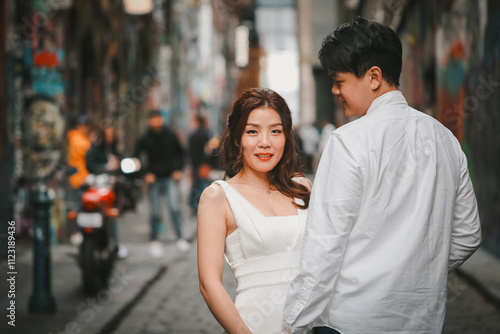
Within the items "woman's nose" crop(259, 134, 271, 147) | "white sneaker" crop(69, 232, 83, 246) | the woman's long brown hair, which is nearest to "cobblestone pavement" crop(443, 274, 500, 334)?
the woman's long brown hair

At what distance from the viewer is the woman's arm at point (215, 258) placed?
2895 mm

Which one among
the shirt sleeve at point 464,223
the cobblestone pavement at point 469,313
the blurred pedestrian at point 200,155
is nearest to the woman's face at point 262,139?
the shirt sleeve at point 464,223

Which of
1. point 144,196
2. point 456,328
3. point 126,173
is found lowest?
point 144,196

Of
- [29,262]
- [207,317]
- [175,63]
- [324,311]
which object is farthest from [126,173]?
[175,63]

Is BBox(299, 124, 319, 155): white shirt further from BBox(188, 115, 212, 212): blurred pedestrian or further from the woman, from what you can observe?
the woman

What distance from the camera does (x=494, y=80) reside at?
10.1 m

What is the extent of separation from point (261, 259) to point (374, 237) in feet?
2.31

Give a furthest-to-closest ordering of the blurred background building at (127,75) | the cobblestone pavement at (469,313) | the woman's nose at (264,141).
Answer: the blurred background building at (127,75) → the cobblestone pavement at (469,313) → the woman's nose at (264,141)

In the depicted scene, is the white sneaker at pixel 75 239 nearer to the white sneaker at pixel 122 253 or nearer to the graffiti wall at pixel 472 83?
the white sneaker at pixel 122 253

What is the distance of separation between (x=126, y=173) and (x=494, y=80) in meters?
4.87

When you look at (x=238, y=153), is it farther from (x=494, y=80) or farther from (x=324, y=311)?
(x=494, y=80)

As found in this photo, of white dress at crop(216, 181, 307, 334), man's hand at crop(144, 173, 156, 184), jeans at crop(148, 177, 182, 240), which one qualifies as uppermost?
white dress at crop(216, 181, 307, 334)

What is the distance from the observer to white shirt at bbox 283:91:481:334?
243cm

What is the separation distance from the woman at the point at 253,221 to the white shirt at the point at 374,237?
0.45 meters
